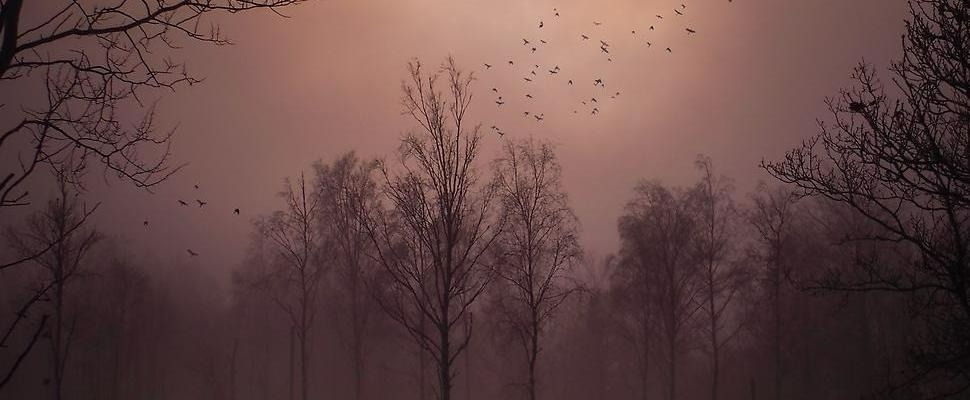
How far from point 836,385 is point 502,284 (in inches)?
692

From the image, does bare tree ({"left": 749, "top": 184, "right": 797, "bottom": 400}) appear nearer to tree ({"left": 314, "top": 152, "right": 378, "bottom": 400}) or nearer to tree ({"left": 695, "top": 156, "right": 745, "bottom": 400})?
tree ({"left": 695, "top": 156, "right": 745, "bottom": 400})

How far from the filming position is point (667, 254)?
947 inches

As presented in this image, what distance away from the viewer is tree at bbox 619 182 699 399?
78.0 feet

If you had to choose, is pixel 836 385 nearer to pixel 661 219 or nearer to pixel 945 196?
pixel 661 219

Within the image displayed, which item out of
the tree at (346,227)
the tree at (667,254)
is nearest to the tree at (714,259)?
the tree at (667,254)

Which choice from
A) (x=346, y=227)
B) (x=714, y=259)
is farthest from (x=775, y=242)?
(x=346, y=227)

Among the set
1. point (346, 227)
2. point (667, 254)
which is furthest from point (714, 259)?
point (346, 227)

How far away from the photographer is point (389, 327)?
91.3 feet

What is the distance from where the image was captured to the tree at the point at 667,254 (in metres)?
23.8

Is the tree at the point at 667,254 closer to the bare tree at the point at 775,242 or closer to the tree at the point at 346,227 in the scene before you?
the bare tree at the point at 775,242

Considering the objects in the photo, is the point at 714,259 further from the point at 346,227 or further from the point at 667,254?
the point at 346,227

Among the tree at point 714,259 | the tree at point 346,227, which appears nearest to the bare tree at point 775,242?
the tree at point 714,259

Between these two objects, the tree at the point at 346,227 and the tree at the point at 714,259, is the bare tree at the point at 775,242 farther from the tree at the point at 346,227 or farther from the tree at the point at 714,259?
the tree at the point at 346,227

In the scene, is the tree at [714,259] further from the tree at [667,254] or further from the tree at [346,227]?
the tree at [346,227]
